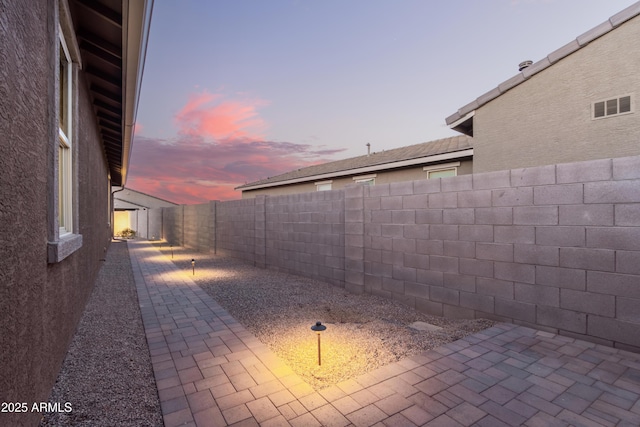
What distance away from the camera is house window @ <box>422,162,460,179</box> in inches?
401

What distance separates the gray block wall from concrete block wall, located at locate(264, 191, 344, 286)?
11.0 inches

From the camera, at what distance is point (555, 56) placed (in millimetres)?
7523

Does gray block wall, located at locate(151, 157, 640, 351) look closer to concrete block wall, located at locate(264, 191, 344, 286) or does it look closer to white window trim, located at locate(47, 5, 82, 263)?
concrete block wall, located at locate(264, 191, 344, 286)

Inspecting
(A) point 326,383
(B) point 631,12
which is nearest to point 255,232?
(A) point 326,383

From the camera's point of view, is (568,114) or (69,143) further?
(568,114)

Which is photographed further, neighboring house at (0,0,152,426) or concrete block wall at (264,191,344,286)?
Result: concrete block wall at (264,191,344,286)

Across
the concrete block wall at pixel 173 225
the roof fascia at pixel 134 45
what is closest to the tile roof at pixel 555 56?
the roof fascia at pixel 134 45

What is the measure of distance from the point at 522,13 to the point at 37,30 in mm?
10982

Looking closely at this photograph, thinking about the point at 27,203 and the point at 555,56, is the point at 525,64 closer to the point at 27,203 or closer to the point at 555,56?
the point at 555,56

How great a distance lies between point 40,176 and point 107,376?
2.18 meters

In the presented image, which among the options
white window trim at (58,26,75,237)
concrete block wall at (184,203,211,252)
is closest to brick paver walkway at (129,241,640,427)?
white window trim at (58,26,75,237)

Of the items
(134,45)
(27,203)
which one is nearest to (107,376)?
(27,203)

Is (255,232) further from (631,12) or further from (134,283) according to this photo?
(631,12)

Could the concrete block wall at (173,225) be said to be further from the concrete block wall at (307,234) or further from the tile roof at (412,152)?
the concrete block wall at (307,234)
